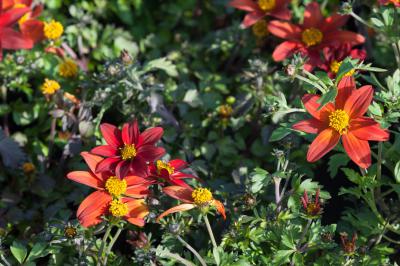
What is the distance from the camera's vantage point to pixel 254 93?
7.72ft

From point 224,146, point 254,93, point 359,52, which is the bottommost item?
point 224,146

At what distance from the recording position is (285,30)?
2.32 m

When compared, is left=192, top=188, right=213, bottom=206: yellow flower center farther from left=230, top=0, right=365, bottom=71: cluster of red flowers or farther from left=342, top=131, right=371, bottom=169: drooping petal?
left=230, top=0, right=365, bottom=71: cluster of red flowers

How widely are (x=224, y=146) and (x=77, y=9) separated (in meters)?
0.96

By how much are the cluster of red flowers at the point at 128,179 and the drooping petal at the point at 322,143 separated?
0.30 m

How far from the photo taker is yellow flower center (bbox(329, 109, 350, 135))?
1666mm

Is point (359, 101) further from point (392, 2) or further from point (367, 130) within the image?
point (392, 2)

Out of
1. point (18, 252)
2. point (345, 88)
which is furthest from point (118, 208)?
point (345, 88)

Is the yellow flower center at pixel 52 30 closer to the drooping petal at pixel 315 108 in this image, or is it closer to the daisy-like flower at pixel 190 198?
the daisy-like flower at pixel 190 198

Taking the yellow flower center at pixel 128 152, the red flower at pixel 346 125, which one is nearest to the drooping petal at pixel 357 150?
the red flower at pixel 346 125

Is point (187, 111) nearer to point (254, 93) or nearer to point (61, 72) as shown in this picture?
point (254, 93)

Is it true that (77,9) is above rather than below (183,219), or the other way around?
above

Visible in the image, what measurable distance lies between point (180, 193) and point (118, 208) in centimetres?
18

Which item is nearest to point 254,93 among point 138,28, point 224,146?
point 224,146
